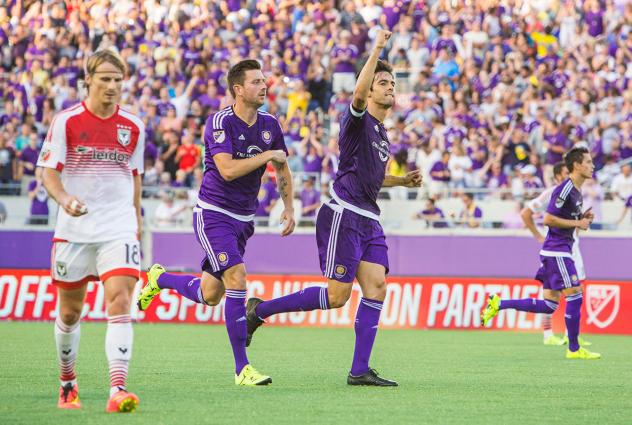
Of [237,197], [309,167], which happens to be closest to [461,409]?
[237,197]

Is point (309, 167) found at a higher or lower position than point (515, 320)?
higher

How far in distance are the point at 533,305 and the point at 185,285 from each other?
5.78 m

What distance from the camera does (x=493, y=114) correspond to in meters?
24.3

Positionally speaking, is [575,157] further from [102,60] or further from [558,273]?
[102,60]

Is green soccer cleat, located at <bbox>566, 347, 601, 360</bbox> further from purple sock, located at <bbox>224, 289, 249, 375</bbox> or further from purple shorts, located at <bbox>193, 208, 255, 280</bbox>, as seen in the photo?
purple sock, located at <bbox>224, 289, 249, 375</bbox>

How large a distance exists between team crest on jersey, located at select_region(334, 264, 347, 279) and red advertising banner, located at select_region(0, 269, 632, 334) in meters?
10.3

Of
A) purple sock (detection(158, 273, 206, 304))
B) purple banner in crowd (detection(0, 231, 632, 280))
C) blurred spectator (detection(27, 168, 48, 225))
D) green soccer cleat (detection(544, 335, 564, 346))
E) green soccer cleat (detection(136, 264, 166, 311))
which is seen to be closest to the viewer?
purple sock (detection(158, 273, 206, 304))

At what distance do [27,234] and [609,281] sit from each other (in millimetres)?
10770

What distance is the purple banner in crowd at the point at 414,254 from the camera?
21281 mm

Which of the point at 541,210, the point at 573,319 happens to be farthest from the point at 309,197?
the point at 573,319

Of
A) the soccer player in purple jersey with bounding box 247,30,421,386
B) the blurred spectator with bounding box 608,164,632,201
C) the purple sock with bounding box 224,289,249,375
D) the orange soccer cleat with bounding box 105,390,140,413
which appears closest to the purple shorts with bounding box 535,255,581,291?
the soccer player in purple jersey with bounding box 247,30,421,386

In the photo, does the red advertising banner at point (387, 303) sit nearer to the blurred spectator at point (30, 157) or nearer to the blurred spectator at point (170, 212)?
the blurred spectator at point (170, 212)

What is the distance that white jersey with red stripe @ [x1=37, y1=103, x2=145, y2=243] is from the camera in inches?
303

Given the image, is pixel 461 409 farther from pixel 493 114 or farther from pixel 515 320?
pixel 493 114
